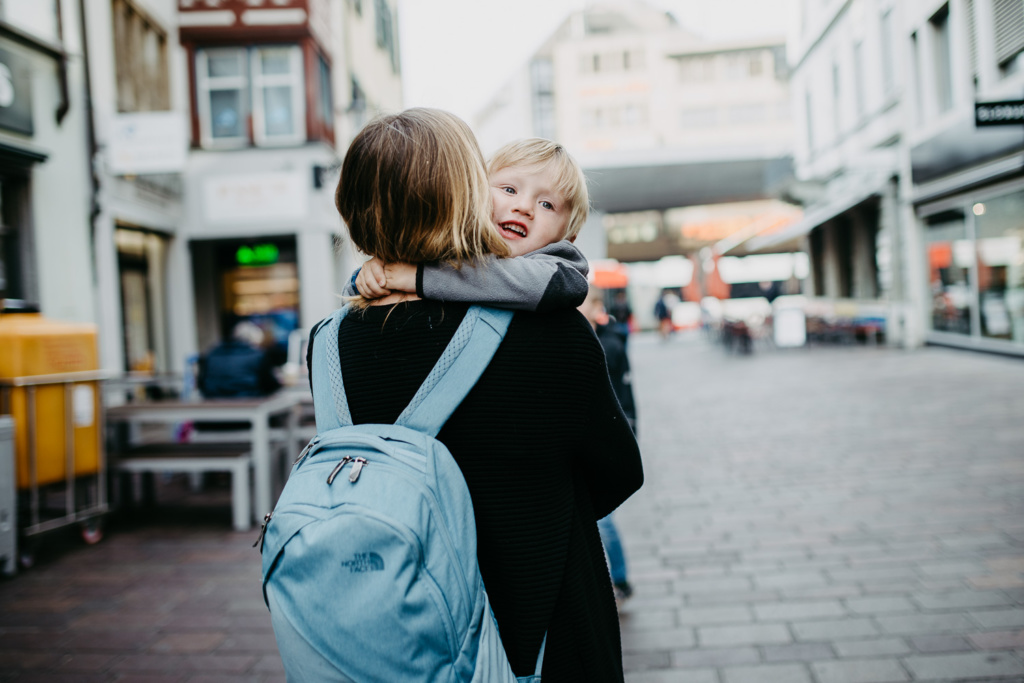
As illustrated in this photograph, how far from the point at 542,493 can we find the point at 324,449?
38 cm

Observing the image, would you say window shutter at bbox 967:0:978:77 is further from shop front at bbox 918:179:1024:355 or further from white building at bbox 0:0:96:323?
white building at bbox 0:0:96:323

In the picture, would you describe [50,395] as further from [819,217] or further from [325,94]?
[819,217]

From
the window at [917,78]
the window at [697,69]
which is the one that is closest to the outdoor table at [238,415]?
the window at [917,78]

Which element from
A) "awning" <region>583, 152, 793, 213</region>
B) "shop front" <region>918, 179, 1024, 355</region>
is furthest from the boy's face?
"awning" <region>583, 152, 793, 213</region>

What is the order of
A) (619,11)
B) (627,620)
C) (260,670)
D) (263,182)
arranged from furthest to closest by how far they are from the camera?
(619,11) < (263,182) < (627,620) < (260,670)

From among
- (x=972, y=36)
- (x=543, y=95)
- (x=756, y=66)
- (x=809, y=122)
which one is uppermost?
(x=543, y=95)

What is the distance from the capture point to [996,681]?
2885 millimetres

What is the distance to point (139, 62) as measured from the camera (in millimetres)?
12094

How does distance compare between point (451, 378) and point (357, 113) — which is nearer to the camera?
point (451, 378)

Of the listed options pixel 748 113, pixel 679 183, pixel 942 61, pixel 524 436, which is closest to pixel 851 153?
pixel 942 61

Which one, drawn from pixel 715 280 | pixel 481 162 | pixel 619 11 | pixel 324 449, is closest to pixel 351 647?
pixel 324 449

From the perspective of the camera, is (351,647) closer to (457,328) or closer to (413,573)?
(413,573)

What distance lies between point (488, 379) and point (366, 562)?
35 cm

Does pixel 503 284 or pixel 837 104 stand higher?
pixel 837 104
